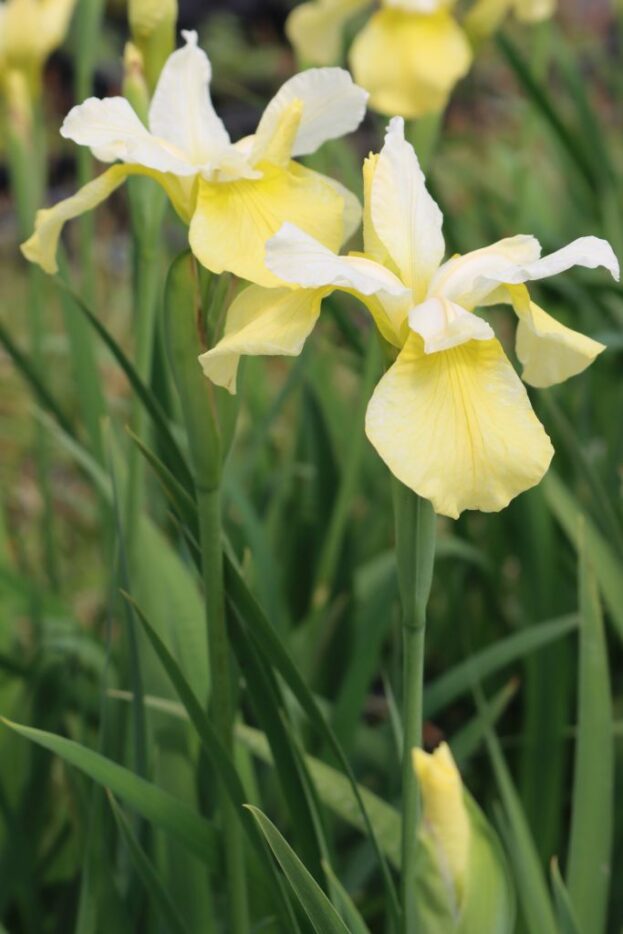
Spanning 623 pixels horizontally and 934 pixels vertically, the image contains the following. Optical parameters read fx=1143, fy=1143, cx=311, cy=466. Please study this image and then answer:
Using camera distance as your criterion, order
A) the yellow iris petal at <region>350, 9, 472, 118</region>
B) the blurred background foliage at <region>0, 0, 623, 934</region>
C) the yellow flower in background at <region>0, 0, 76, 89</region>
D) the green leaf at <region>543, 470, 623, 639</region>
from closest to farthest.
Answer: the blurred background foliage at <region>0, 0, 623, 934</region> < the green leaf at <region>543, 470, 623, 639</region> < the yellow iris petal at <region>350, 9, 472, 118</region> < the yellow flower in background at <region>0, 0, 76, 89</region>

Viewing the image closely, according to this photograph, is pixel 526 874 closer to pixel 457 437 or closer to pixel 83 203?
pixel 457 437

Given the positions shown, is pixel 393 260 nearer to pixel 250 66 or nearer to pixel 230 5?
pixel 250 66

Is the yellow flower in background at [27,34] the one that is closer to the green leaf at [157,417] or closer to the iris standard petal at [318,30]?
the iris standard petal at [318,30]

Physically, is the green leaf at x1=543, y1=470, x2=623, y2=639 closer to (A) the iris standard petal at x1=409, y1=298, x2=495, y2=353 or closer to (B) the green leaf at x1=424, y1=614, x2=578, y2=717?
(B) the green leaf at x1=424, y1=614, x2=578, y2=717

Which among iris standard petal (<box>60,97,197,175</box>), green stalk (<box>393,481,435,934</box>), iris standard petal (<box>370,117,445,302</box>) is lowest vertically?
green stalk (<box>393,481,435,934</box>)

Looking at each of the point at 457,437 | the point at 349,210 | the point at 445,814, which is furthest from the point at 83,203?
the point at 445,814

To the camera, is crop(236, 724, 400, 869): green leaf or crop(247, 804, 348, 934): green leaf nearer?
crop(247, 804, 348, 934): green leaf

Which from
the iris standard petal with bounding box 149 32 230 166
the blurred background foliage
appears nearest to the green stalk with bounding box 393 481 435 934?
the blurred background foliage

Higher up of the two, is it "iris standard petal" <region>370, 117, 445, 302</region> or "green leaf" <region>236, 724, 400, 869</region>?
"iris standard petal" <region>370, 117, 445, 302</region>
